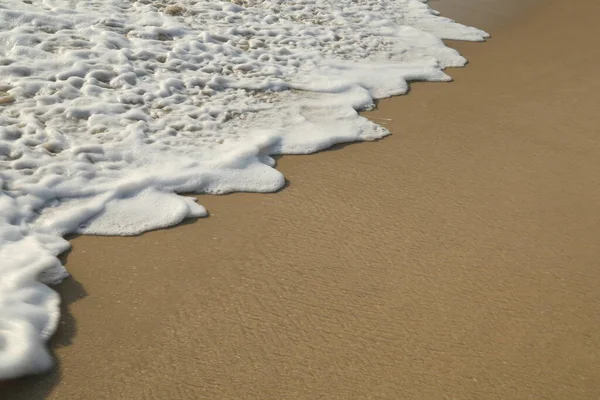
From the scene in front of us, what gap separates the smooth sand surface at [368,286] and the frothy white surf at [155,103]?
5.5 inches

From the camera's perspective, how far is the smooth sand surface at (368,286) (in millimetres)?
2033

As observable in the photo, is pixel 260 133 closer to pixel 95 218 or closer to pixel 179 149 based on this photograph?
pixel 179 149

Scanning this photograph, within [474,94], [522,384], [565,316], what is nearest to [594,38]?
[474,94]

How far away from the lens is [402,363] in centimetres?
211

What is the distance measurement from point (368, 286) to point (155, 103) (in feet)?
5.87

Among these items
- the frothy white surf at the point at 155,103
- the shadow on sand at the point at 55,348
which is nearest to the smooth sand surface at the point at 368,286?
the shadow on sand at the point at 55,348

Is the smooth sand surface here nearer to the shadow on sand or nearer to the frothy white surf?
the shadow on sand

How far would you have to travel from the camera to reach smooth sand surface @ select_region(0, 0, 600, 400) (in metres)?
2.03

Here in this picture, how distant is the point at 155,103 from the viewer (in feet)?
11.9

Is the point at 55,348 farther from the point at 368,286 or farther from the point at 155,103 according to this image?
the point at 155,103

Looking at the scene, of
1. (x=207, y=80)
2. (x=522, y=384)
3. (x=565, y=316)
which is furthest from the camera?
(x=207, y=80)

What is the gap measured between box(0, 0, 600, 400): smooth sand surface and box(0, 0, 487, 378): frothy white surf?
0.14 m

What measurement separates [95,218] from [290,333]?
3.28ft

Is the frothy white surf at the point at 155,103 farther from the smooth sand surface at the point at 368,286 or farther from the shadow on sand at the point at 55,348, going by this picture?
the smooth sand surface at the point at 368,286
